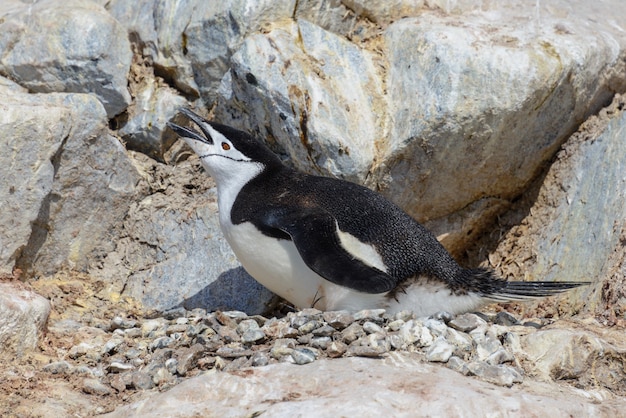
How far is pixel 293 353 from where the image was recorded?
11.3 feet

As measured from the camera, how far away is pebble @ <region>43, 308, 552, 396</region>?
346 centimetres

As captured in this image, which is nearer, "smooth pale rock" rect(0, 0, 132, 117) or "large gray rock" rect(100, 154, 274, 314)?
"large gray rock" rect(100, 154, 274, 314)

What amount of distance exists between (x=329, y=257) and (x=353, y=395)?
83 centimetres

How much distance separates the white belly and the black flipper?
13cm

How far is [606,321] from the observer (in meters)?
4.17

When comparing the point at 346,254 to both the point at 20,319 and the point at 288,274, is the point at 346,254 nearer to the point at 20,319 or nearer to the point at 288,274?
the point at 288,274

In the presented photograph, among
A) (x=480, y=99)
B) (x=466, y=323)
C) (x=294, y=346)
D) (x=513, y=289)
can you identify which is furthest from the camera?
(x=480, y=99)

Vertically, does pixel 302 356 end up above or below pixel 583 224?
below

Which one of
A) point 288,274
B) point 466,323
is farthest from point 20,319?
point 466,323

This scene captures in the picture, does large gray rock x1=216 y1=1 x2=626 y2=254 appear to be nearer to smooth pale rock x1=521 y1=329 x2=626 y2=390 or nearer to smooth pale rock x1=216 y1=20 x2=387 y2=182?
smooth pale rock x1=216 y1=20 x2=387 y2=182

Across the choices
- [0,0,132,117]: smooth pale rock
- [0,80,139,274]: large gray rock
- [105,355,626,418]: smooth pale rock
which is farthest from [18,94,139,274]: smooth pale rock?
[105,355,626,418]: smooth pale rock

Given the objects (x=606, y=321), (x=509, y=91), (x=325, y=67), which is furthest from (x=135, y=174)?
(x=606, y=321)

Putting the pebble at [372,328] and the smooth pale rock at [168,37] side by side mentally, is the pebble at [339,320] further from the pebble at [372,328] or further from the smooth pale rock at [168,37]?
the smooth pale rock at [168,37]

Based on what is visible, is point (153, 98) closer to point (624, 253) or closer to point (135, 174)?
point (135, 174)
